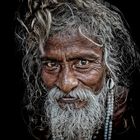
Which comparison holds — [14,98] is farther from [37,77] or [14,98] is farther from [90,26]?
[90,26]

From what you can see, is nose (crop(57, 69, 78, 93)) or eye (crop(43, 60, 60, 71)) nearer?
nose (crop(57, 69, 78, 93))

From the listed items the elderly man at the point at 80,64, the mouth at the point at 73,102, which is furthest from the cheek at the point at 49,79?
the mouth at the point at 73,102

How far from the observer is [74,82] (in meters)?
2.88

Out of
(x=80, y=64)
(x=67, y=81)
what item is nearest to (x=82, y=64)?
(x=80, y=64)

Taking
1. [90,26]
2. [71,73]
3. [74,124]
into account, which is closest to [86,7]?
[90,26]

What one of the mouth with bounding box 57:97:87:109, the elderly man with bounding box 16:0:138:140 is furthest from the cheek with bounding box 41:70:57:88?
the mouth with bounding box 57:97:87:109

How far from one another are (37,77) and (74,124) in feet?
1.13

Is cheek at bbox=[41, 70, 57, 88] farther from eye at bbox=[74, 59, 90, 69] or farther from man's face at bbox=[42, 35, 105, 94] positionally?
eye at bbox=[74, 59, 90, 69]

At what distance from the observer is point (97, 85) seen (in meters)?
2.97

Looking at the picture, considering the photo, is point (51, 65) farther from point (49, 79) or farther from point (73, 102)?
point (73, 102)

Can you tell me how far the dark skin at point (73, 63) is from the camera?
2.88 metres

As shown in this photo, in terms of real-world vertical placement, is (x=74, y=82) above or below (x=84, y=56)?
below

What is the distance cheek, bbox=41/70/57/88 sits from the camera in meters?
2.98

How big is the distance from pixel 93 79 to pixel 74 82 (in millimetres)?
125
